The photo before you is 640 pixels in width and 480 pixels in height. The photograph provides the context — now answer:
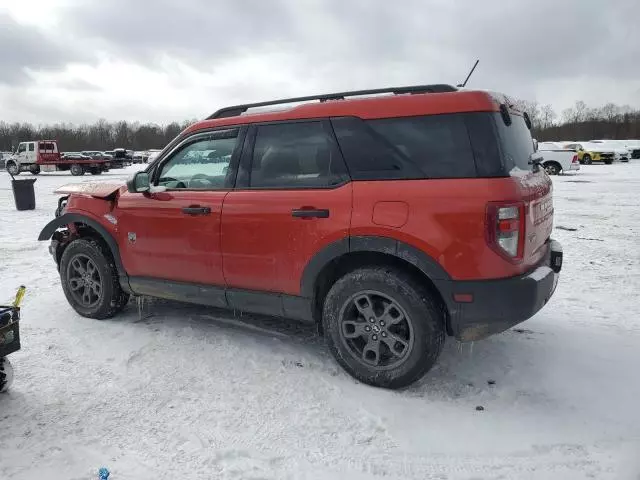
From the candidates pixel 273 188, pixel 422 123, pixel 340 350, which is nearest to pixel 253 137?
pixel 273 188

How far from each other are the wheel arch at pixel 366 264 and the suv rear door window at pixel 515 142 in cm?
78

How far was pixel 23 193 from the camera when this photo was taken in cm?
1319

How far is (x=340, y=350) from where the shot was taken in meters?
3.50

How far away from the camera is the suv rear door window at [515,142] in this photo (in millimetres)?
3068

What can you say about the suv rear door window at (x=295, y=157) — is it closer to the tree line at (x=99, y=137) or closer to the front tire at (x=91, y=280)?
the front tire at (x=91, y=280)

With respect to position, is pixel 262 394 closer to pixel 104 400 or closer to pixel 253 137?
pixel 104 400

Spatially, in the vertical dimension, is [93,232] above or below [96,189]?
below

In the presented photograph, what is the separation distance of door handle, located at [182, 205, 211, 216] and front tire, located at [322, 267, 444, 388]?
122cm

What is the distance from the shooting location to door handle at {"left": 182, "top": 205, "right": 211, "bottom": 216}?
3.96 meters

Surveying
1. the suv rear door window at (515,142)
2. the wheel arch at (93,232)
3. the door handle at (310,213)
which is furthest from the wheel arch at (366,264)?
the wheel arch at (93,232)

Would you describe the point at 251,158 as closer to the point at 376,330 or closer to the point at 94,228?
the point at 376,330

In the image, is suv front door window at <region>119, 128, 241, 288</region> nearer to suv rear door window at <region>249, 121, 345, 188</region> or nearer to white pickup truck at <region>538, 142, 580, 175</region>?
suv rear door window at <region>249, 121, 345, 188</region>

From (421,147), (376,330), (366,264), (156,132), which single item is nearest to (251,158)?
(366,264)

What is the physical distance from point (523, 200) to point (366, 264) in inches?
43.5
